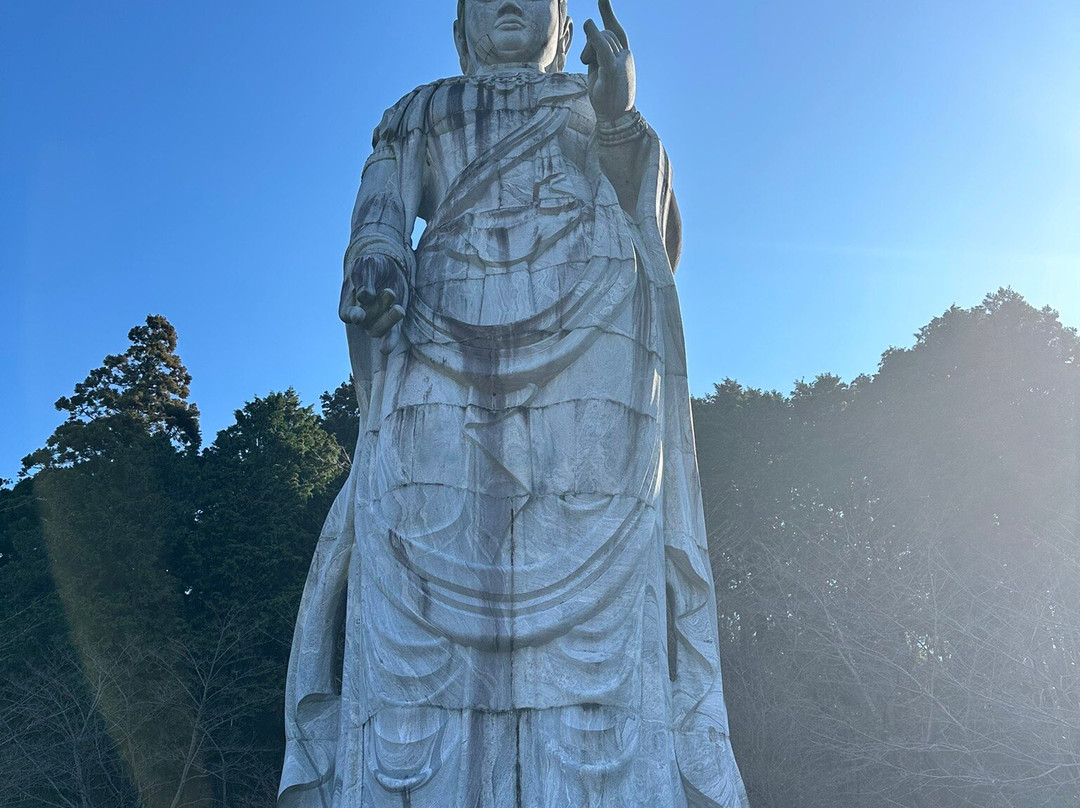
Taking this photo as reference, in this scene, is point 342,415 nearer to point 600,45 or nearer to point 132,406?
point 132,406

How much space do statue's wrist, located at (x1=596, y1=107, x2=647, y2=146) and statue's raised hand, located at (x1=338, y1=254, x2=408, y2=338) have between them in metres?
1.56

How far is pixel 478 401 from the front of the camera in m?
6.09

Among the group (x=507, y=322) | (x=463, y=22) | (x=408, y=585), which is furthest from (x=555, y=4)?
(x=408, y=585)

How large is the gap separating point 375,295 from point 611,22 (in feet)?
7.06

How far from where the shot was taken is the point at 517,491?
587 centimetres

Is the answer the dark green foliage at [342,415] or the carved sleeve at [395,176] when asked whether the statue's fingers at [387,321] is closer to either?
the carved sleeve at [395,176]

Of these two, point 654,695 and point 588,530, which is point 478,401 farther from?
point 654,695

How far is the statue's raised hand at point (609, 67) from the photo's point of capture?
6.57 m

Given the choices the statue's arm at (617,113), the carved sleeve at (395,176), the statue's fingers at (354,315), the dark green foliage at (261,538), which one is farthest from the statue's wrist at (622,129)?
the dark green foliage at (261,538)

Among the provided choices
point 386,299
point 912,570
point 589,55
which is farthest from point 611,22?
point 912,570

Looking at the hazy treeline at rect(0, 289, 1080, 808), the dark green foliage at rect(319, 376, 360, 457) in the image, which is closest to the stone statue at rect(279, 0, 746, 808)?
the hazy treeline at rect(0, 289, 1080, 808)

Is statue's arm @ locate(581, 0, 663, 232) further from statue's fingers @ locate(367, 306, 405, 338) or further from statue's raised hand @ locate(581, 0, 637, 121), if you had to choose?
statue's fingers @ locate(367, 306, 405, 338)

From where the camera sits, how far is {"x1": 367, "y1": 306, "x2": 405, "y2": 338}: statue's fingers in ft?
19.9

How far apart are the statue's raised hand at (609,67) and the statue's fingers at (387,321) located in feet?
5.84
